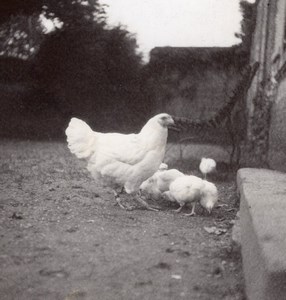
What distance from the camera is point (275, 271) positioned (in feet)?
4.31

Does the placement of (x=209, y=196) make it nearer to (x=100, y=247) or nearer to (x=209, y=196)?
(x=209, y=196)

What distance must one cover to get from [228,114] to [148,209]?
79 centimetres

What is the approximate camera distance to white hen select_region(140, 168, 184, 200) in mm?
3355

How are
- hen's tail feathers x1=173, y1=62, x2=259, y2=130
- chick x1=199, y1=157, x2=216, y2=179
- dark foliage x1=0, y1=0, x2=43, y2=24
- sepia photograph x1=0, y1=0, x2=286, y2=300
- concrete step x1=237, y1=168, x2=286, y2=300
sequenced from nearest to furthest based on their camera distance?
concrete step x1=237, y1=168, x2=286, y2=300 < sepia photograph x1=0, y1=0, x2=286, y2=300 < dark foliage x1=0, y1=0, x2=43, y2=24 < hen's tail feathers x1=173, y1=62, x2=259, y2=130 < chick x1=199, y1=157, x2=216, y2=179

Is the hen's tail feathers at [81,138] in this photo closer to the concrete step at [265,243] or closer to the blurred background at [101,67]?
the blurred background at [101,67]

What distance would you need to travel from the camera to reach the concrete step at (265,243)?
132 cm

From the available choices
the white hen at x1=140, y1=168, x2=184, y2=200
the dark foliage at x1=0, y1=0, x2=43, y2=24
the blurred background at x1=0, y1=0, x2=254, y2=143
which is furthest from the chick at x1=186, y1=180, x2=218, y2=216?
the dark foliage at x1=0, y1=0, x2=43, y2=24

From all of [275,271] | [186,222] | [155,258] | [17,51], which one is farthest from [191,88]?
[275,271]

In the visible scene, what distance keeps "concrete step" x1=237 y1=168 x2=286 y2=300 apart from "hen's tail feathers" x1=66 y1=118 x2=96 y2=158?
3.71 ft

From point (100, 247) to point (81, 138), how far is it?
1083mm

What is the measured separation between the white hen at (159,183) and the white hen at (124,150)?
27cm

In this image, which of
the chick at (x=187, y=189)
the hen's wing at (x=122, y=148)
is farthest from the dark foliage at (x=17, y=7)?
the chick at (x=187, y=189)

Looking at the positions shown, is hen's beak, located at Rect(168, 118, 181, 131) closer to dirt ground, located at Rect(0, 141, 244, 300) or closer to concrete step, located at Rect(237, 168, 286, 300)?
dirt ground, located at Rect(0, 141, 244, 300)

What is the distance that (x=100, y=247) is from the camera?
2.21m
